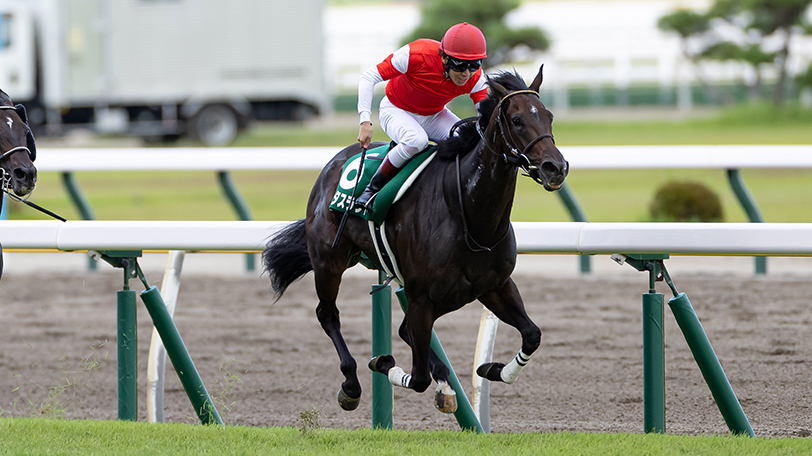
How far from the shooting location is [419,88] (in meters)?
3.43

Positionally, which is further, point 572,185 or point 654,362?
point 572,185

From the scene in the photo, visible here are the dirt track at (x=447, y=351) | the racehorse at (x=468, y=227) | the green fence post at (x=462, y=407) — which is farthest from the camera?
the dirt track at (x=447, y=351)

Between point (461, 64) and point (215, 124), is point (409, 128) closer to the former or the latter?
point (461, 64)

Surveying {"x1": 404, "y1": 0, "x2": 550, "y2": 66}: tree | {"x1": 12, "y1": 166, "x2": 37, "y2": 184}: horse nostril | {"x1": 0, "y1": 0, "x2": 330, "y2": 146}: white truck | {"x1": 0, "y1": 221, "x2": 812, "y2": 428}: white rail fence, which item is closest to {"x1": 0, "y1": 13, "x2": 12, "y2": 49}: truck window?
{"x1": 0, "y1": 0, "x2": 330, "y2": 146}: white truck

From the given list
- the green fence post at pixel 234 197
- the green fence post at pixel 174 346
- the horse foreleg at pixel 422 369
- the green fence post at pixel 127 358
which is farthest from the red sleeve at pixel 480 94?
the green fence post at pixel 234 197

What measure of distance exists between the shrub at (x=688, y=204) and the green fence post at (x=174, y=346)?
Answer: 5.55m

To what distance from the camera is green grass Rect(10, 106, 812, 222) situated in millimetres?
11406

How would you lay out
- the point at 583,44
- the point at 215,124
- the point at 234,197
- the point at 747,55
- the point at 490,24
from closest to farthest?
the point at 234,197 → the point at 215,124 → the point at 747,55 → the point at 490,24 → the point at 583,44

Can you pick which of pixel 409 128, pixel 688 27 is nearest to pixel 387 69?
pixel 409 128

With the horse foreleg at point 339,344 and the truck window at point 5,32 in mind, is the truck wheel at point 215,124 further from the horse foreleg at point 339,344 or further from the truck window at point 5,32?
the horse foreleg at point 339,344

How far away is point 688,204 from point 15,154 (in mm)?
6414

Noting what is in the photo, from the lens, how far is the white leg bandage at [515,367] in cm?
322

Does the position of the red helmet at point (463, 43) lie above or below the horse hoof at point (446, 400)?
above

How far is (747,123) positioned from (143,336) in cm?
1914
